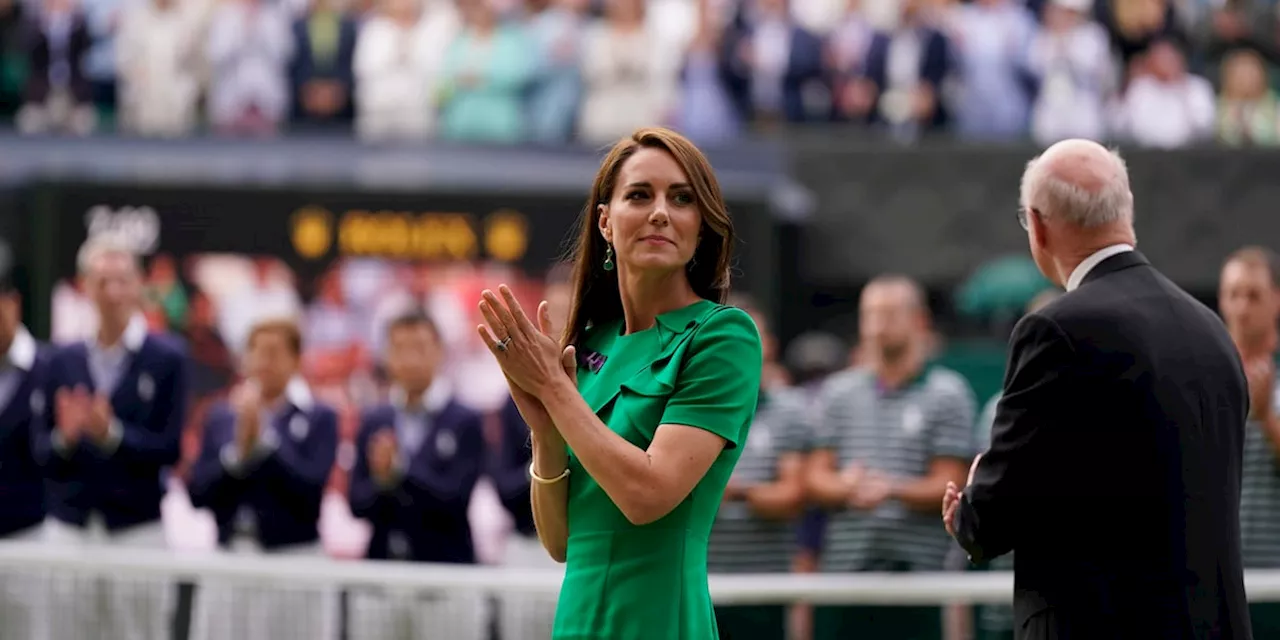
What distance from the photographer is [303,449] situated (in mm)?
7395

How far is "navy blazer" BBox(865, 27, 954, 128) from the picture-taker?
12.8 metres

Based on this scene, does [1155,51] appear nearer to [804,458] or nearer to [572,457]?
[804,458]

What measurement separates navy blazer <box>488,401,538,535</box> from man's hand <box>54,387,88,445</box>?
1614 millimetres

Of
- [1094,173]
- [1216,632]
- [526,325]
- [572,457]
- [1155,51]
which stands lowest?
[1216,632]

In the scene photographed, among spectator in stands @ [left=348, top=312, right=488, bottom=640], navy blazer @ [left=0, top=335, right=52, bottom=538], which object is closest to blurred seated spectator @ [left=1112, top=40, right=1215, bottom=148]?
spectator in stands @ [left=348, top=312, right=488, bottom=640]

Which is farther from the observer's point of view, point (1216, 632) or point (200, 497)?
point (200, 497)

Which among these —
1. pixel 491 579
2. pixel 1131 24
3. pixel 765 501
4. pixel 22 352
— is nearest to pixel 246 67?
pixel 22 352

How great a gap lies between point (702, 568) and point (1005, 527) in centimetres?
74

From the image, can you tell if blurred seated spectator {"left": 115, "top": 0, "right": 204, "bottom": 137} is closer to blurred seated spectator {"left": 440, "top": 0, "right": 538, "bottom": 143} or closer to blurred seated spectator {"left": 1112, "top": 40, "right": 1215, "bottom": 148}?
blurred seated spectator {"left": 440, "top": 0, "right": 538, "bottom": 143}

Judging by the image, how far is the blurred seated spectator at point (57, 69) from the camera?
501 inches

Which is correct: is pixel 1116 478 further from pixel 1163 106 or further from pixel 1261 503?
pixel 1163 106

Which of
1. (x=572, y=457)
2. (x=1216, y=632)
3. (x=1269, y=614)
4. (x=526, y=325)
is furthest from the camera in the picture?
(x=1269, y=614)

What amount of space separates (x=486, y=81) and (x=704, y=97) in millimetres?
1505

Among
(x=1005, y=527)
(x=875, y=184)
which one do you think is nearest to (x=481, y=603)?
(x=1005, y=527)
